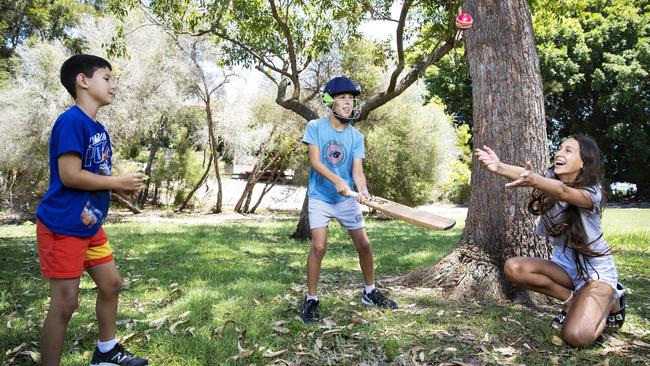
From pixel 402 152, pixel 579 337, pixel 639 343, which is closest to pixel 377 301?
pixel 579 337

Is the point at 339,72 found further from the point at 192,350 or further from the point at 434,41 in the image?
the point at 192,350

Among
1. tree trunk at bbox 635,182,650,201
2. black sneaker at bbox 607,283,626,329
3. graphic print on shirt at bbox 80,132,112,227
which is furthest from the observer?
tree trunk at bbox 635,182,650,201

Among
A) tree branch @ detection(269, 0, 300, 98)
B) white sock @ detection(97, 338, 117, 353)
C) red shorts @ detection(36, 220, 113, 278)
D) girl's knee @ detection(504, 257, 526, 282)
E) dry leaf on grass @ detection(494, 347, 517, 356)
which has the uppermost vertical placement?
tree branch @ detection(269, 0, 300, 98)

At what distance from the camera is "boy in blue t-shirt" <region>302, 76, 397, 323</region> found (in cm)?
375

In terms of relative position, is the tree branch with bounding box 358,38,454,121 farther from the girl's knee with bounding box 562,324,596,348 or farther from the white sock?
the white sock

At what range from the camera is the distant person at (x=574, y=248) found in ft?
10.3

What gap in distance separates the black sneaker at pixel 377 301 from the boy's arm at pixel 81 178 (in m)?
2.18

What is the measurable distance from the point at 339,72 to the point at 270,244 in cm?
868

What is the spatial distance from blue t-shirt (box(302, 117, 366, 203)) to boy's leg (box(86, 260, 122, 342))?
1.59 metres

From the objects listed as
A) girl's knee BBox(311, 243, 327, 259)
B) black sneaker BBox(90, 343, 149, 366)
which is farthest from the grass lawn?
girl's knee BBox(311, 243, 327, 259)

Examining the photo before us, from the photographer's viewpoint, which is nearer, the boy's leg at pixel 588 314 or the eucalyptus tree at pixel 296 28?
the boy's leg at pixel 588 314

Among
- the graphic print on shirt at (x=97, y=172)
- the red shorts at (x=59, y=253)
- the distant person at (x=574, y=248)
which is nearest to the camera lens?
the red shorts at (x=59, y=253)

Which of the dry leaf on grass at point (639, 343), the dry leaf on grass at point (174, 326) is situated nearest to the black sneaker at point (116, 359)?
the dry leaf on grass at point (174, 326)

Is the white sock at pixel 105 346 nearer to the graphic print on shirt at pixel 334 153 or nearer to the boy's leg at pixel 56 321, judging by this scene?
the boy's leg at pixel 56 321
